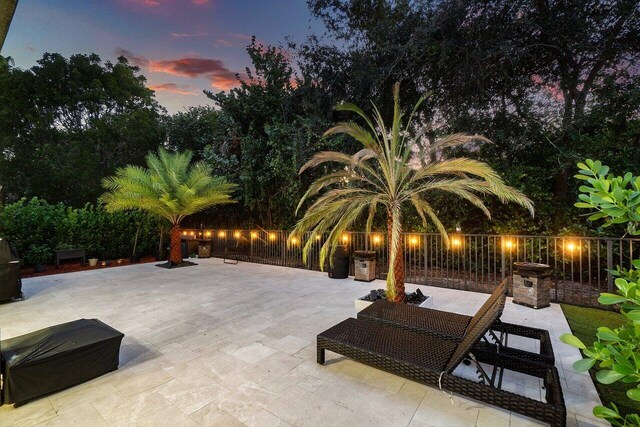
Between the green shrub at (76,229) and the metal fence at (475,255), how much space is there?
6.96 feet

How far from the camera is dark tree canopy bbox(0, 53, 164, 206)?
53.0 feet

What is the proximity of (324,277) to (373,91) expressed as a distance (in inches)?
268

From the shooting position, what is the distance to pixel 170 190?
34.7 ft

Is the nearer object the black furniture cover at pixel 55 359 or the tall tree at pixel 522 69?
the black furniture cover at pixel 55 359

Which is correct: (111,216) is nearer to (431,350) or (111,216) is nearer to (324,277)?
(324,277)

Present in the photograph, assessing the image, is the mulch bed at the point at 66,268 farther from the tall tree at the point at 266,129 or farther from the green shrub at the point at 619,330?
the green shrub at the point at 619,330

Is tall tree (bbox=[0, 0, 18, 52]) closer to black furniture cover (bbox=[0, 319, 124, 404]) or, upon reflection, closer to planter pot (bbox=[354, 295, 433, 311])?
black furniture cover (bbox=[0, 319, 124, 404])

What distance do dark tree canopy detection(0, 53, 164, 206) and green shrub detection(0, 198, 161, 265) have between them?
723cm

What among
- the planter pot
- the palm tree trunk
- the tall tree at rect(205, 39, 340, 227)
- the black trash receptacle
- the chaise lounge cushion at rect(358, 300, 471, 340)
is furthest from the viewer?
the tall tree at rect(205, 39, 340, 227)

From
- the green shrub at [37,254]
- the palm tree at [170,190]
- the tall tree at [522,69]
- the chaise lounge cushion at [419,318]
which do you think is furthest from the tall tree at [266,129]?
the chaise lounge cushion at [419,318]

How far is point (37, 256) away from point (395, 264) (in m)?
11.6

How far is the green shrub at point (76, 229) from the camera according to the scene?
9.25 metres

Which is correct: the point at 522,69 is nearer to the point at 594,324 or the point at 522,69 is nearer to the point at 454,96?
the point at 454,96

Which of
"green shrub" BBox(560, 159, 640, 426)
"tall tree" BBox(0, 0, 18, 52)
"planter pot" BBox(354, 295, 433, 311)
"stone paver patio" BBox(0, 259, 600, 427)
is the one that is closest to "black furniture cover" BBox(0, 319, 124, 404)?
"stone paver patio" BBox(0, 259, 600, 427)
